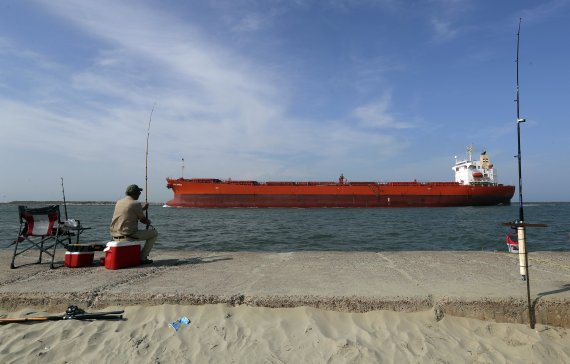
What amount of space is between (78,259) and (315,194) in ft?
82.6

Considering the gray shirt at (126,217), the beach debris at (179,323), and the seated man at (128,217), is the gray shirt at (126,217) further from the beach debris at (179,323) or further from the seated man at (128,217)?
the beach debris at (179,323)

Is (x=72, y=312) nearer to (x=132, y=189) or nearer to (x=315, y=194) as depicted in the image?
(x=132, y=189)

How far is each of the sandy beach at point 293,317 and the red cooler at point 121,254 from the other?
0.22 m

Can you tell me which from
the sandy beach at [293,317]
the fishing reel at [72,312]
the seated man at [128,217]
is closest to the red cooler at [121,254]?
the seated man at [128,217]

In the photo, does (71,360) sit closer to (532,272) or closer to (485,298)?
(485,298)

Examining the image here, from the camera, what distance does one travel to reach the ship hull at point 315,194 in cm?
2838

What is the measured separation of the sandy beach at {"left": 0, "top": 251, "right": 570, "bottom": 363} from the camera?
202 centimetres

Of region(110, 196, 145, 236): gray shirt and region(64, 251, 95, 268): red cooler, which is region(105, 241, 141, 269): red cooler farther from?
region(64, 251, 95, 268): red cooler

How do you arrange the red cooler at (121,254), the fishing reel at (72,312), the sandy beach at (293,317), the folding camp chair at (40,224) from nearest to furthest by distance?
the sandy beach at (293,317) → the fishing reel at (72,312) → the red cooler at (121,254) → the folding camp chair at (40,224)

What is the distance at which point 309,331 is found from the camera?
219 cm

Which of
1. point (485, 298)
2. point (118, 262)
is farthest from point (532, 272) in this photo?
point (118, 262)

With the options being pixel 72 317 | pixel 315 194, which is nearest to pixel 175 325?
pixel 72 317

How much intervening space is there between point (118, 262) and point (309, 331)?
7.74ft

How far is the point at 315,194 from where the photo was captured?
28.5 meters
